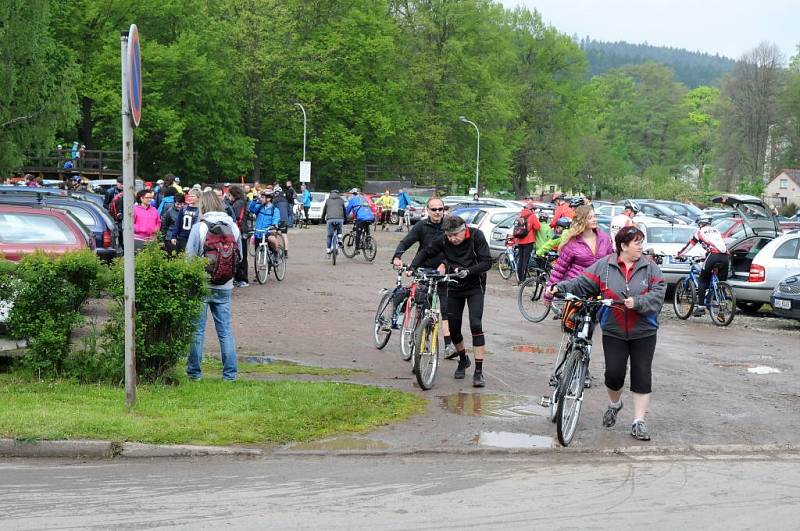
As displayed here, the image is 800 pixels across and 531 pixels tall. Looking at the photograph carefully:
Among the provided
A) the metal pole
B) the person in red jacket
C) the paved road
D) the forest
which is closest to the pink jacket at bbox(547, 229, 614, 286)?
the paved road

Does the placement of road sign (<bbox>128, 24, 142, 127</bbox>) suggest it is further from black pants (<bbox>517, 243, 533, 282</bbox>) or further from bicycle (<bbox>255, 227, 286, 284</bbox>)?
black pants (<bbox>517, 243, 533, 282</bbox>)

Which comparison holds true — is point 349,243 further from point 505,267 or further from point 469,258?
point 469,258

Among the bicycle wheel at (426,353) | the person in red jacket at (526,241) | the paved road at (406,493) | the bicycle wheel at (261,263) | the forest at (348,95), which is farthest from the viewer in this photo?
the forest at (348,95)

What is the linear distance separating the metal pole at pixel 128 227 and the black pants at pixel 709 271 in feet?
41.8

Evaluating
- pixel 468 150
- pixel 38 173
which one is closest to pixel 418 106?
pixel 468 150

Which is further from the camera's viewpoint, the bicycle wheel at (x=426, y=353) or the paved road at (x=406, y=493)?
the bicycle wheel at (x=426, y=353)

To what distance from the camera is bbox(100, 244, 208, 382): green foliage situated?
9695mm

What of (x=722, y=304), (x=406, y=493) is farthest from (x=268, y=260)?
(x=406, y=493)

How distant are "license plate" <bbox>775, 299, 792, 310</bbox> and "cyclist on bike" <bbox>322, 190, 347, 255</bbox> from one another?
40.5ft

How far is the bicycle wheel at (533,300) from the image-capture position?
18.1m

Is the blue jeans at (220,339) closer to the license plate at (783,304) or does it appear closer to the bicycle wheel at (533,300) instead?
the bicycle wheel at (533,300)

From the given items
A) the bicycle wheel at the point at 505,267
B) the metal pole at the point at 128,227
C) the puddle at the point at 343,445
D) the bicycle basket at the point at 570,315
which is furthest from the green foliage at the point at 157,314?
the bicycle wheel at the point at 505,267

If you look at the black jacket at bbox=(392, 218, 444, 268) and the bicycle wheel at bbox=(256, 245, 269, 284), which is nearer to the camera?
the black jacket at bbox=(392, 218, 444, 268)

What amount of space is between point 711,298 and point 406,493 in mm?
12965
